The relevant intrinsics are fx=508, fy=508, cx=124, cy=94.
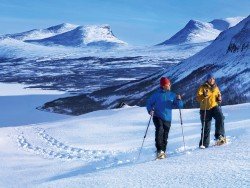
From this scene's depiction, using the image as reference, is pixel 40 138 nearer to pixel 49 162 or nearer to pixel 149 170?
pixel 49 162

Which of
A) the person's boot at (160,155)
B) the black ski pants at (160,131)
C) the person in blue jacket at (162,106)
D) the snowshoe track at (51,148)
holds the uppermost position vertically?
the person in blue jacket at (162,106)

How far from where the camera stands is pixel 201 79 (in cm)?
6769

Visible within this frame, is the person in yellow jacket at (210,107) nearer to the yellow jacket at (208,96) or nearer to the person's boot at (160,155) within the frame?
the yellow jacket at (208,96)

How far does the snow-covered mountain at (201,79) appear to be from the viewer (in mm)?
59688

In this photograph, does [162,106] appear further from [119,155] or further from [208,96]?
[119,155]

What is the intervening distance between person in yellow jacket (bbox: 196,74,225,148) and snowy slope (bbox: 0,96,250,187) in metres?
0.48

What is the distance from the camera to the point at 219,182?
379 inches

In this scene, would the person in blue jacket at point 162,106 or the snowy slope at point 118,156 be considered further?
the person in blue jacket at point 162,106

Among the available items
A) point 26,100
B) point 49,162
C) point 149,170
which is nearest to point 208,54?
point 26,100

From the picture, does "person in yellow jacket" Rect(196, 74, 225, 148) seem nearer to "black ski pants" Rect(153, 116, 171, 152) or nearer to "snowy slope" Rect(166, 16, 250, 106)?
"black ski pants" Rect(153, 116, 171, 152)

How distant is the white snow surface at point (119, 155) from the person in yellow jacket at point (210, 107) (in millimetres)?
544

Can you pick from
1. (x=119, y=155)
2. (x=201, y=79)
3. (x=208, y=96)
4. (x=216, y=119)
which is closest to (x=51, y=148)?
(x=119, y=155)

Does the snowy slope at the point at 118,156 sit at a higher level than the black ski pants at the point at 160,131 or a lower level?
lower

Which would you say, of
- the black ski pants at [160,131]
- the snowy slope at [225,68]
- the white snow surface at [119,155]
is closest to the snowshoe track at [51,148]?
the white snow surface at [119,155]
